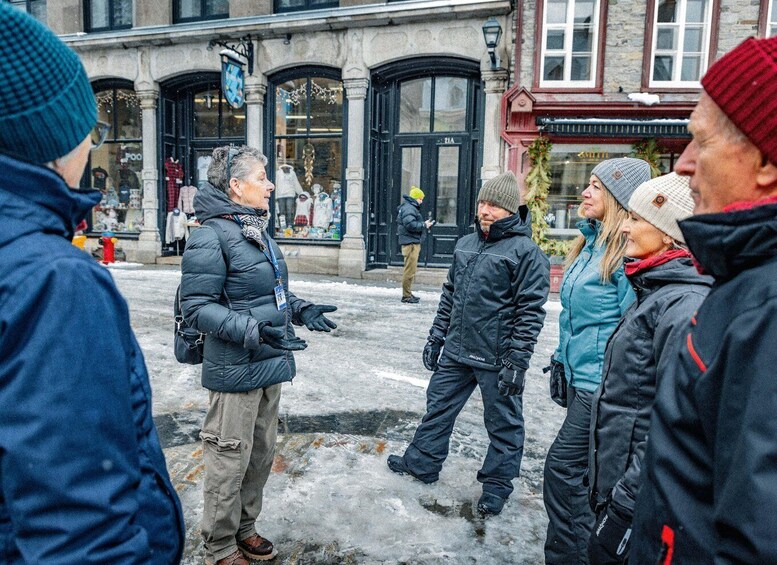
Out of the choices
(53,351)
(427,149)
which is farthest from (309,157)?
(53,351)

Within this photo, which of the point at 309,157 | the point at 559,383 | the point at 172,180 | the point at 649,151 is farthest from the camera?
the point at 172,180

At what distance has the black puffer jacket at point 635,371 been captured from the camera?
2000mm

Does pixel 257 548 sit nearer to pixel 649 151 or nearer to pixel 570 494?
pixel 570 494

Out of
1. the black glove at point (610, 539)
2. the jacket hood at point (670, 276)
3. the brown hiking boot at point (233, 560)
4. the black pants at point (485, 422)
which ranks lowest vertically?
the brown hiking boot at point (233, 560)

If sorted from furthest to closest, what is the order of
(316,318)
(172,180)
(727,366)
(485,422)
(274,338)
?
(172,180)
(485,422)
(316,318)
(274,338)
(727,366)

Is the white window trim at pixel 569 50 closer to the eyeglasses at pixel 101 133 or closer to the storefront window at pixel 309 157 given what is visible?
the storefront window at pixel 309 157

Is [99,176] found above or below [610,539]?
above

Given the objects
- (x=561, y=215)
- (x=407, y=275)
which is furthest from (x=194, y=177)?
(x=561, y=215)

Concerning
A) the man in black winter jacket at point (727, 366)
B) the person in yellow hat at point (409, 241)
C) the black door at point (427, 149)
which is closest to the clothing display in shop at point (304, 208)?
the black door at point (427, 149)

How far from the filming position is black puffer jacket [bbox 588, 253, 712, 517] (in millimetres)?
2000

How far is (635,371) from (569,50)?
41.1ft

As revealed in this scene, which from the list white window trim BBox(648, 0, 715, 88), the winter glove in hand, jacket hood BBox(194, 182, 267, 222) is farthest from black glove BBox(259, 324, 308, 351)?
white window trim BBox(648, 0, 715, 88)

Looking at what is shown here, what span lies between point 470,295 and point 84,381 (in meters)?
2.95

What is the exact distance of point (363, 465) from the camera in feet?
13.8
